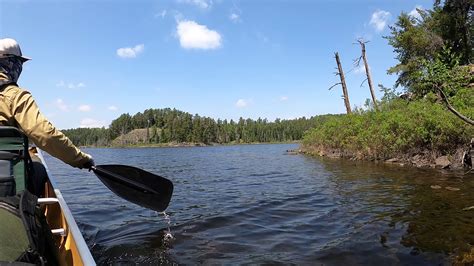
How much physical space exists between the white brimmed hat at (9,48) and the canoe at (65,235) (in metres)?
1.57

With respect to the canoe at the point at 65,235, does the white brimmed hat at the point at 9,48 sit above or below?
above

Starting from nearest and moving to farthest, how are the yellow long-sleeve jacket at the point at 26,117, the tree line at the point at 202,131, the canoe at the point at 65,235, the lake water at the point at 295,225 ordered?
the canoe at the point at 65,235
the yellow long-sleeve jacket at the point at 26,117
the lake water at the point at 295,225
the tree line at the point at 202,131

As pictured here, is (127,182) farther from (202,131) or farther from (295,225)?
(202,131)

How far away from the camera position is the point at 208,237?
299 inches

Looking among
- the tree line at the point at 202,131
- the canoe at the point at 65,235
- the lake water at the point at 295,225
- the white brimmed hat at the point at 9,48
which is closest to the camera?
the canoe at the point at 65,235

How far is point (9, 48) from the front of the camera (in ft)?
12.3

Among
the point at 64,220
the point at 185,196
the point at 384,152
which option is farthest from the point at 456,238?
the point at 384,152

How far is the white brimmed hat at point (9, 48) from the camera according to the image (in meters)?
3.71

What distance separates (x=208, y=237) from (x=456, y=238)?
4.70 meters

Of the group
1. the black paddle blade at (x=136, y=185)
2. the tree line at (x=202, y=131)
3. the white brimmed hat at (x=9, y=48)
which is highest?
the tree line at (x=202, y=131)

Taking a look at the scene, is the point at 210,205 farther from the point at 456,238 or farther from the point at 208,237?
the point at 456,238

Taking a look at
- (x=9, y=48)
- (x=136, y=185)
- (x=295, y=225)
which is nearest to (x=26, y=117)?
(x=9, y=48)

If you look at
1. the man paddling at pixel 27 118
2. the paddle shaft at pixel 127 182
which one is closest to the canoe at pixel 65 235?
the paddle shaft at pixel 127 182

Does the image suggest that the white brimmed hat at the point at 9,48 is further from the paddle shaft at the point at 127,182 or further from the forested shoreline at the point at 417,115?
the forested shoreline at the point at 417,115
